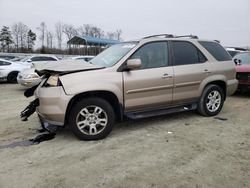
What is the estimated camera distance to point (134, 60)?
4.89 m

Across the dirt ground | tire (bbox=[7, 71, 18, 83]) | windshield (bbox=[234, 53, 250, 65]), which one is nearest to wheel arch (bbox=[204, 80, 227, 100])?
the dirt ground

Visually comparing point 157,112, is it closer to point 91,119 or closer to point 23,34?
point 91,119

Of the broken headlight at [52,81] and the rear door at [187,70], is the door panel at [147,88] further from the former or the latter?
the broken headlight at [52,81]

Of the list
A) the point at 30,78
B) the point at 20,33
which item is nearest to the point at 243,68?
the point at 30,78

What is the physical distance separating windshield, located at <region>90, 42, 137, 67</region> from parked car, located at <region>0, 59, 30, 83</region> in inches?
373

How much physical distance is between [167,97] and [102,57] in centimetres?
162

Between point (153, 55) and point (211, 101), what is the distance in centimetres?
187

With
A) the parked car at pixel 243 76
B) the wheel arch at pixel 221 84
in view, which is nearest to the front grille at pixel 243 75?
the parked car at pixel 243 76

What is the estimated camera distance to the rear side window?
631cm

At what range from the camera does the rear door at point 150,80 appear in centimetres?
509

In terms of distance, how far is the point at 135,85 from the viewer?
5.09 metres

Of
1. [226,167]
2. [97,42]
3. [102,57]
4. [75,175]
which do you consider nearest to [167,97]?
[102,57]

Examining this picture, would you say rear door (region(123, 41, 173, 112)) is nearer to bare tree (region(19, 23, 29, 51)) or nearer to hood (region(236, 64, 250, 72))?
hood (region(236, 64, 250, 72))

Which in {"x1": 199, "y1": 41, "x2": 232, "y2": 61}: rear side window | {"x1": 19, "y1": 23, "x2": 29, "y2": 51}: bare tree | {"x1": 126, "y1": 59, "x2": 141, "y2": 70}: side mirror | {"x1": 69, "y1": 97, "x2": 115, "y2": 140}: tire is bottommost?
{"x1": 69, "y1": 97, "x2": 115, "y2": 140}: tire
